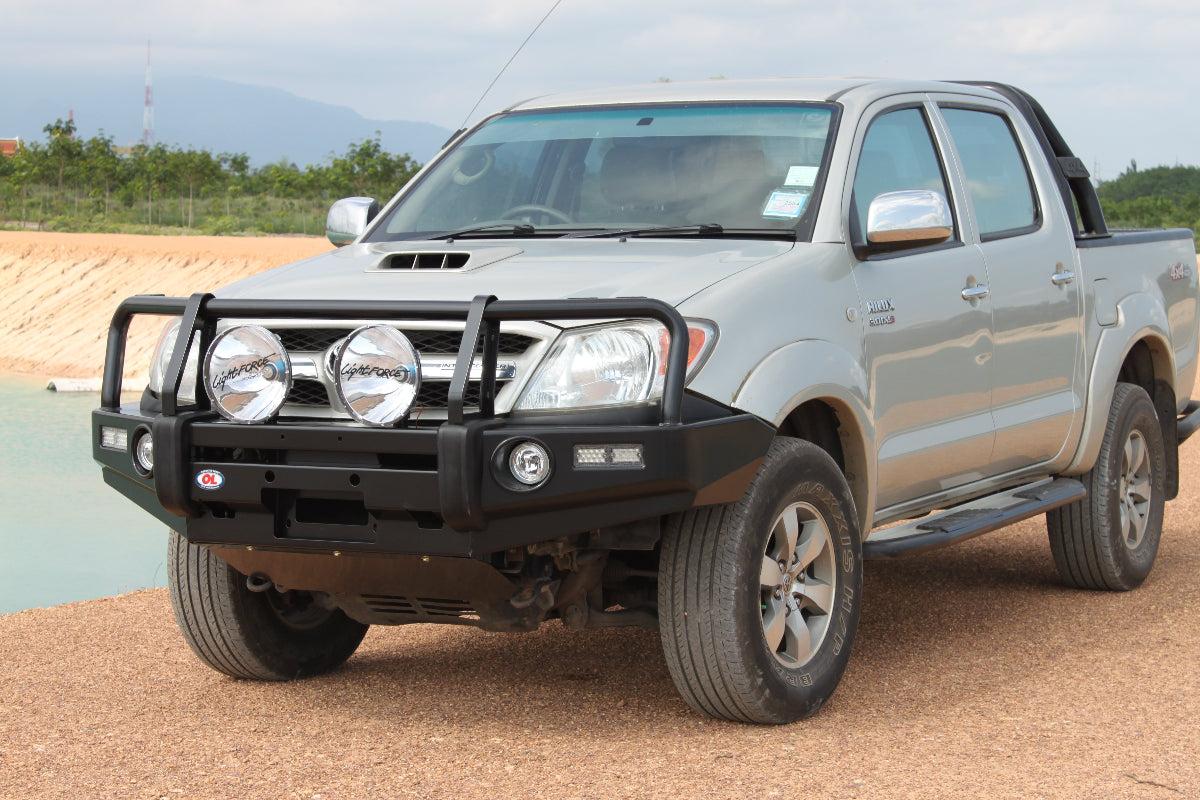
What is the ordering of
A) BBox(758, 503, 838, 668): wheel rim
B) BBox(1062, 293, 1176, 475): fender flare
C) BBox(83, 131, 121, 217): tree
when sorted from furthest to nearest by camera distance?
1. BBox(83, 131, 121, 217): tree
2. BBox(1062, 293, 1176, 475): fender flare
3. BBox(758, 503, 838, 668): wheel rim

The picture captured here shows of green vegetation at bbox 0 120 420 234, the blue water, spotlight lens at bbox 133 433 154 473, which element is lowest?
the blue water

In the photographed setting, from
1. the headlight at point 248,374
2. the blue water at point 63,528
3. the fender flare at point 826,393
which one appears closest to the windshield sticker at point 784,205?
the fender flare at point 826,393

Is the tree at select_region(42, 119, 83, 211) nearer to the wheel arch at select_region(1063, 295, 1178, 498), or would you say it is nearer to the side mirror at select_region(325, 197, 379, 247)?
the side mirror at select_region(325, 197, 379, 247)

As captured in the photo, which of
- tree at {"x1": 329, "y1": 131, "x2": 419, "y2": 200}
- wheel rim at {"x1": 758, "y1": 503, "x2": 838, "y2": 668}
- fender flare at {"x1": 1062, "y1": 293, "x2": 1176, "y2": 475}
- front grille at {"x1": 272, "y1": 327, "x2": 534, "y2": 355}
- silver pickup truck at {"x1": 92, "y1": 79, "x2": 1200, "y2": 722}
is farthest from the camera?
tree at {"x1": 329, "y1": 131, "x2": 419, "y2": 200}

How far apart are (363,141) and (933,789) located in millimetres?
51380

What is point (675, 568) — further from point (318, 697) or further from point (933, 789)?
point (318, 697)

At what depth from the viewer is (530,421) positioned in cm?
400

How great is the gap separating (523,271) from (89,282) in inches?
1294

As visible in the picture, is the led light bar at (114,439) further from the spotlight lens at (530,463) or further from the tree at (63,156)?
the tree at (63,156)

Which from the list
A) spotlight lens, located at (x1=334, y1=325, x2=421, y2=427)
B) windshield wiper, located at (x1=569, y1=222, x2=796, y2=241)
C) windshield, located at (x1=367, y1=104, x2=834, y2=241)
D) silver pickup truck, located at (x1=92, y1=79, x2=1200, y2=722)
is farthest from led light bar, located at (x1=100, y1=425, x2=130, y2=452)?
windshield wiper, located at (x1=569, y1=222, x2=796, y2=241)

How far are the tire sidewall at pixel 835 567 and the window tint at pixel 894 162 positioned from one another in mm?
903

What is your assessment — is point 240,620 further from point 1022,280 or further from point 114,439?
point 1022,280

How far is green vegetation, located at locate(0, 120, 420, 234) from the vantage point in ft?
181

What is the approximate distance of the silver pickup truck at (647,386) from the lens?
400 centimetres
